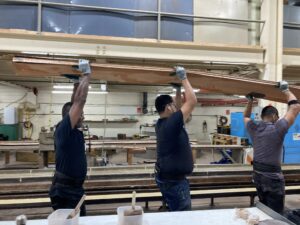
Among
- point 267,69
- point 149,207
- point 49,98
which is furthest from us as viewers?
point 49,98

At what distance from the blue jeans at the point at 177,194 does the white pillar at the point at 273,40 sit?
295 centimetres

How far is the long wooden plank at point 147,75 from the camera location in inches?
64.3

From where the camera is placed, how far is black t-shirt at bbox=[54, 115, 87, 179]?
166 centimetres

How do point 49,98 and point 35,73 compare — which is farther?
point 49,98

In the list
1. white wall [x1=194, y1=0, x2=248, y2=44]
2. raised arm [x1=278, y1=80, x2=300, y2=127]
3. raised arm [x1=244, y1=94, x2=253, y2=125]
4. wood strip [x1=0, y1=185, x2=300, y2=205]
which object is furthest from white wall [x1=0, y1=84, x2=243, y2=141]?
raised arm [x1=278, y1=80, x2=300, y2=127]

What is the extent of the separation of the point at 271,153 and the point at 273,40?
265 centimetres

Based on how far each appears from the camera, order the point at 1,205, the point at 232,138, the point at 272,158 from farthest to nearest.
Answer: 1. the point at 232,138
2. the point at 1,205
3. the point at 272,158

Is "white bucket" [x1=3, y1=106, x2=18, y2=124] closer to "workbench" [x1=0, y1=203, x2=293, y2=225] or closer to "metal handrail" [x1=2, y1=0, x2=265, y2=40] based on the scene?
"metal handrail" [x1=2, y1=0, x2=265, y2=40]

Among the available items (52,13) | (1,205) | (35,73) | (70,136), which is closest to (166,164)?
(70,136)

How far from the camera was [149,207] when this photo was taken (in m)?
3.52

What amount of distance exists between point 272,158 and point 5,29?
3.58 meters

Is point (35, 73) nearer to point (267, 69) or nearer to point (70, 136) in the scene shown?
point (70, 136)

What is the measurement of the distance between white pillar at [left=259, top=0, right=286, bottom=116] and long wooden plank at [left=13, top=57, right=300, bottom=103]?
1822 mm

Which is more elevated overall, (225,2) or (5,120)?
(225,2)
